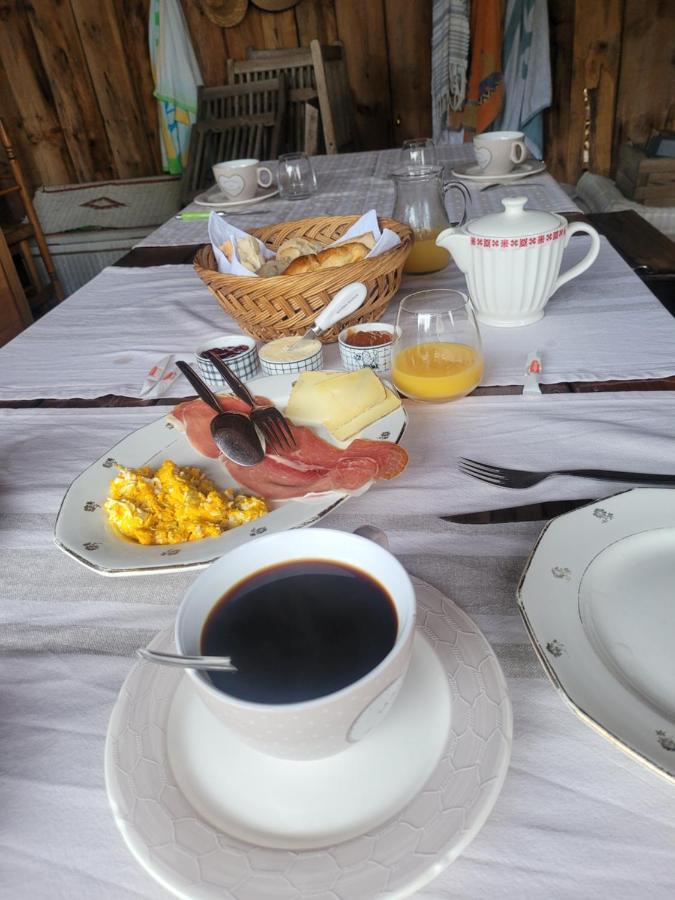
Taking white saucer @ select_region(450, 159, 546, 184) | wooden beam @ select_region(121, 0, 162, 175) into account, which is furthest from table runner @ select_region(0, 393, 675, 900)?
wooden beam @ select_region(121, 0, 162, 175)

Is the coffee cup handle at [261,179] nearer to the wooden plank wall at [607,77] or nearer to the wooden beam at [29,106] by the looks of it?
the wooden plank wall at [607,77]

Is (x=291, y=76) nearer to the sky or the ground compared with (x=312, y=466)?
nearer to the sky

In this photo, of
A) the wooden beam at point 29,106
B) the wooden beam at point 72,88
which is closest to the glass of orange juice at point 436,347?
the wooden beam at point 72,88

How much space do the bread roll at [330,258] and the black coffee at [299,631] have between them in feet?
1.89

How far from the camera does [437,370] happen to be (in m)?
0.70

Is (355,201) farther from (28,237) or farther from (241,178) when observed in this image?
(28,237)

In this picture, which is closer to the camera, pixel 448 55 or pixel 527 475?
pixel 527 475

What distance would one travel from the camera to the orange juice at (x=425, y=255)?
3.36 ft

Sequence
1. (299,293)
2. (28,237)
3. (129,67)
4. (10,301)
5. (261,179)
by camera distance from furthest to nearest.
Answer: (129,67) → (28,237) → (10,301) → (261,179) → (299,293)

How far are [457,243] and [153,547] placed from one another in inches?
21.7

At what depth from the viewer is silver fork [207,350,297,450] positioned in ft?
1.99

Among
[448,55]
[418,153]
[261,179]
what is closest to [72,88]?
[448,55]

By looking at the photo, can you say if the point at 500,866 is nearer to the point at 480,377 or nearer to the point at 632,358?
the point at 480,377

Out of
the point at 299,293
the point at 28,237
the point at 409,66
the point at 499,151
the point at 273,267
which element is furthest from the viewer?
the point at 409,66
